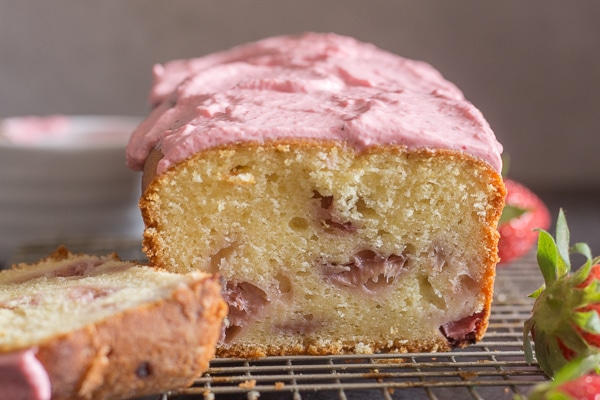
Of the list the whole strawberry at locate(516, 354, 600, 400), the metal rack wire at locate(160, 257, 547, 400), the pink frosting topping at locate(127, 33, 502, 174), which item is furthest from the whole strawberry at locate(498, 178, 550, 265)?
the whole strawberry at locate(516, 354, 600, 400)

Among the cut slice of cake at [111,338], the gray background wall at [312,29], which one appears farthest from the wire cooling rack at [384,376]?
the gray background wall at [312,29]

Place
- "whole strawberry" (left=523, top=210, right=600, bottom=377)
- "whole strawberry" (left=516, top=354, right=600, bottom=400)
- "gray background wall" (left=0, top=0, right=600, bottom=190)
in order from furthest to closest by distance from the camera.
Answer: "gray background wall" (left=0, top=0, right=600, bottom=190)
"whole strawberry" (left=523, top=210, right=600, bottom=377)
"whole strawberry" (left=516, top=354, right=600, bottom=400)

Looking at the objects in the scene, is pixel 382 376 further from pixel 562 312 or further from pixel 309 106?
pixel 309 106

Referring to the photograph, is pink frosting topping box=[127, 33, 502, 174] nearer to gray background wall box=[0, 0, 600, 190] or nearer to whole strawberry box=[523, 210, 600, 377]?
whole strawberry box=[523, 210, 600, 377]

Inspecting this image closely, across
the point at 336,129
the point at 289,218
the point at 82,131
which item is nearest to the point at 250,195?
the point at 289,218

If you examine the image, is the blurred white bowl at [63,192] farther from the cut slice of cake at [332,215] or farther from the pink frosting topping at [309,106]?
the cut slice of cake at [332,215]

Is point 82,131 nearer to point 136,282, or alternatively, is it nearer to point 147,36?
point 147,36
